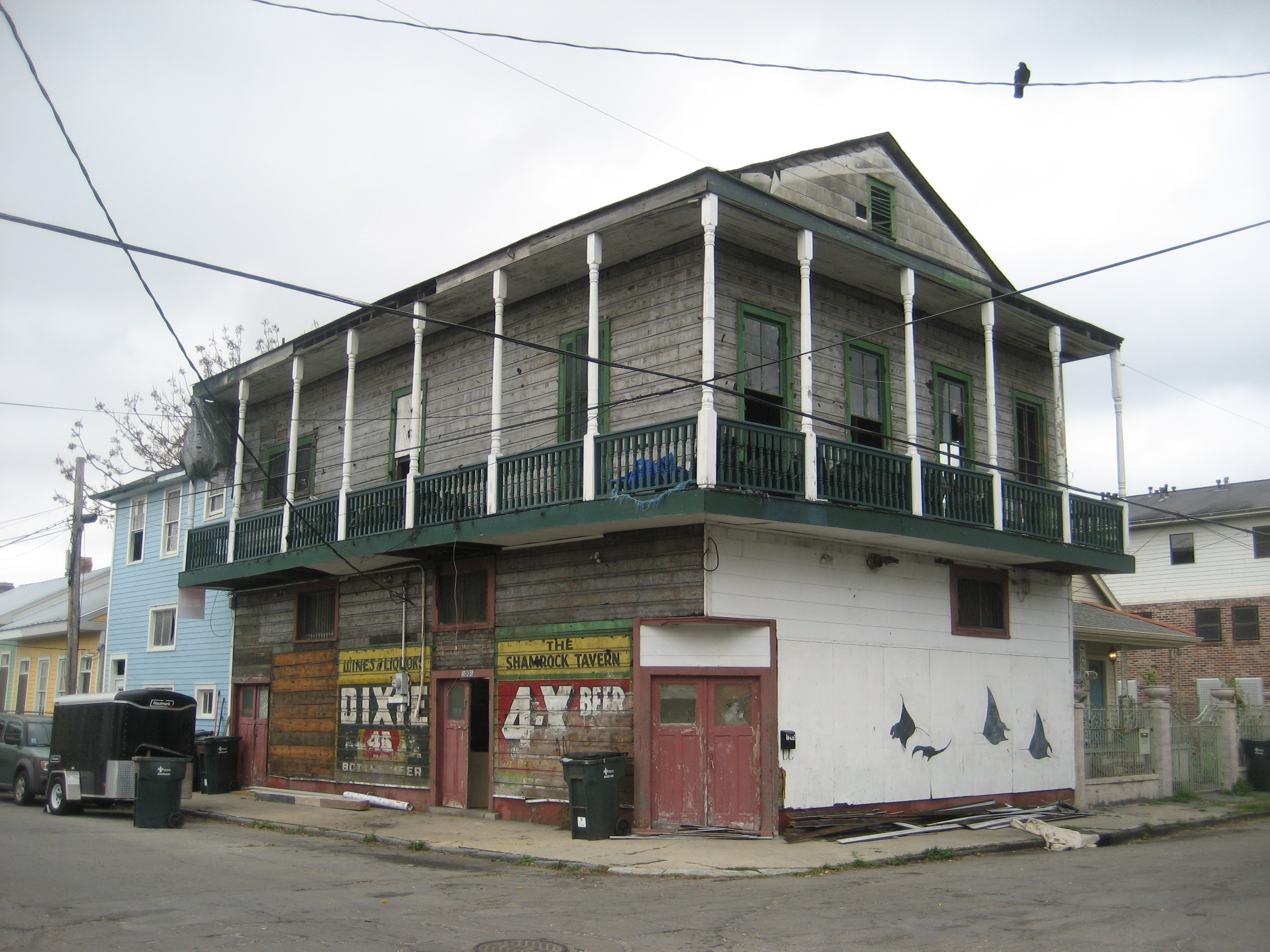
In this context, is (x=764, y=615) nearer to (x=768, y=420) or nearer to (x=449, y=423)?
(x=768, y=420)

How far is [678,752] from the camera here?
14.0 m

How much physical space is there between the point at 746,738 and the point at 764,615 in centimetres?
154

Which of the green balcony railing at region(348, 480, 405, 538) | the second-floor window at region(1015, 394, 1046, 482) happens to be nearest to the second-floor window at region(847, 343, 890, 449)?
the second-floor window at region(1015, 394, 1046, 482)

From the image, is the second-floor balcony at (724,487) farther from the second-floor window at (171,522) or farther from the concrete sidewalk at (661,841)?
the second-floor window at (171,522)

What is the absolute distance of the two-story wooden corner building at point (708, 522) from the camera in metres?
14.0

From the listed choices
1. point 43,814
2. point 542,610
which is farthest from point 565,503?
point 43,814

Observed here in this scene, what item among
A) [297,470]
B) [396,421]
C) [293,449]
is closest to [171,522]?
[297,470]

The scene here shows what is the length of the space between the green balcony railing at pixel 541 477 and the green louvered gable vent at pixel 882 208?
6.57m

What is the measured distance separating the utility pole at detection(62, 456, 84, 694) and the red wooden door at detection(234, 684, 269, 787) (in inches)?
251

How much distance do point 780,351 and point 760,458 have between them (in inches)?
117

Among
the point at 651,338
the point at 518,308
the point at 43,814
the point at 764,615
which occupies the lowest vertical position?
the point at 43,814

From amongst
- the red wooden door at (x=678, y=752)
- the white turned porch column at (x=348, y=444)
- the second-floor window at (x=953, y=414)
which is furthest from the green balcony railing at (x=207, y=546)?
the second-floor window at (x=953, y=414)

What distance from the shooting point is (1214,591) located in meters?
34.7

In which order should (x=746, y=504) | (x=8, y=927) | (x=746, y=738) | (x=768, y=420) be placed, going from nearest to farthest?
1. (x=8, y=927)
2. (x=746, y=504)
3. (x=746, y=738)
4. (x=768, y=420)
